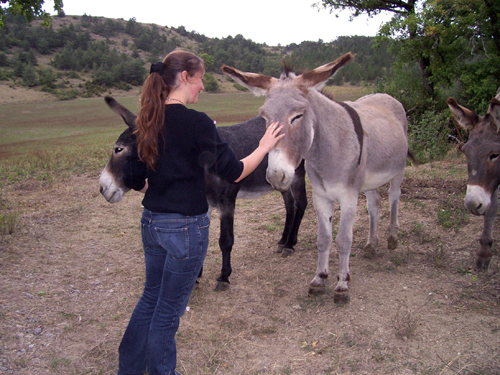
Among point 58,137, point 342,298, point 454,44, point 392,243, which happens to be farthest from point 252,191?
point 58,137

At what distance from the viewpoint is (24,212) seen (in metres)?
6.09

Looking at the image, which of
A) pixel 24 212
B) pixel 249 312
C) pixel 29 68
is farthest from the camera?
pixel 29 68

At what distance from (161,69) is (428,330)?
3.10 m

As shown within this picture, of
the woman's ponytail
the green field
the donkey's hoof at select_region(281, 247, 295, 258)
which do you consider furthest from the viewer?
the green field

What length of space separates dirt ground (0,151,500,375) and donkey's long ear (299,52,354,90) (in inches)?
87.4

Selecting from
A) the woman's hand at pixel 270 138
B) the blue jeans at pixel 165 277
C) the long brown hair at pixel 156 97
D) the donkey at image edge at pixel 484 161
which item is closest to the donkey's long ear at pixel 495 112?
the donkey at image edge at pixel 484 161

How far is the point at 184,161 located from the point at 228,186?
185cm

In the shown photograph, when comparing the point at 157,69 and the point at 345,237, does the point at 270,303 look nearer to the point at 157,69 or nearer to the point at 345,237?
the point at 345,237

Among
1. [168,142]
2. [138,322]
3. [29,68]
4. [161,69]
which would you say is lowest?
[138,322]

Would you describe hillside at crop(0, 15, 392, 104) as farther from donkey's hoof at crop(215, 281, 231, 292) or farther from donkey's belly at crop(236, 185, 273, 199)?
donkey's hoof at crop(215, 281, 231, 292)

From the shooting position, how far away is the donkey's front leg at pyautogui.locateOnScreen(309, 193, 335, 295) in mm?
3502

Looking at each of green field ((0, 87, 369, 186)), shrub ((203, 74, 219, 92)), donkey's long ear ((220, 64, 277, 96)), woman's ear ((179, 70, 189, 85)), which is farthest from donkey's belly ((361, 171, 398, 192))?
shrub ((203, 74, 219, 92))

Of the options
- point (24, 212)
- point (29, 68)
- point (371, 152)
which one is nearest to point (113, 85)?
point (29, 68)

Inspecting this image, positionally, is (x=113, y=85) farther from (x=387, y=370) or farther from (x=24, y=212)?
(x=387, y=370)
